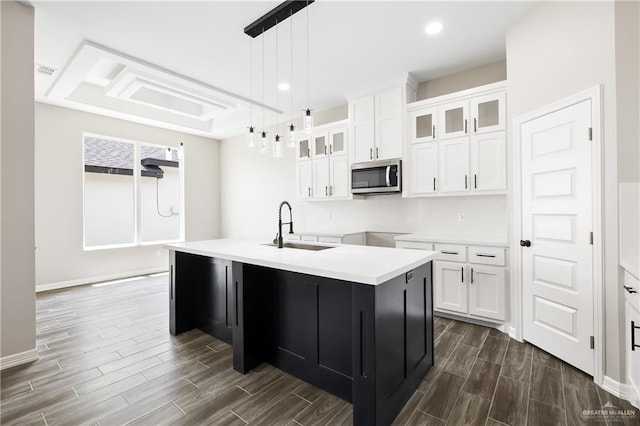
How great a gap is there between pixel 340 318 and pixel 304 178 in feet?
11.0

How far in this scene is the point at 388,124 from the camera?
3.97 metres

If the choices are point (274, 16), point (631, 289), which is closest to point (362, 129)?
point (274, 16)

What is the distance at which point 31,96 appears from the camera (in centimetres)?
256

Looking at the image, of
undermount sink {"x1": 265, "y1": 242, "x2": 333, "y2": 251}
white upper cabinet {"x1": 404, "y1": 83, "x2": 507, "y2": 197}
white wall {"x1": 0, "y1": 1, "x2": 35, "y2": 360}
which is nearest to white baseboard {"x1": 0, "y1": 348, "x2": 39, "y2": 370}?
white wall {"x1": 0, "y1": 1, "x2": 35, "y2": 360}

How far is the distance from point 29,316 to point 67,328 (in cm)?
82

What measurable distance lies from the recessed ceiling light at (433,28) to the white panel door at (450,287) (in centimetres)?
243

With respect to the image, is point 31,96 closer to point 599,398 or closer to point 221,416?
point 221,416

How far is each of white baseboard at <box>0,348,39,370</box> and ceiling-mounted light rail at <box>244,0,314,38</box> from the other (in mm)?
3478

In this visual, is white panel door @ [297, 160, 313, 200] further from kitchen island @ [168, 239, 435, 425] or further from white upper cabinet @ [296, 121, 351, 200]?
kitchen island @ [168, 239, 435, 425]

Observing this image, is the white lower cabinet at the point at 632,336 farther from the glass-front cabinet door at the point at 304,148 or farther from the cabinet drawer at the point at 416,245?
the glass-front cabinet door at the point at 304,148

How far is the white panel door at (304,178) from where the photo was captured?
4926mm

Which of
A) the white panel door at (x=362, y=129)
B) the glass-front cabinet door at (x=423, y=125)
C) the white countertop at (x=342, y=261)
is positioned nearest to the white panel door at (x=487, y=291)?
the white countertop at (x=342, y=261)

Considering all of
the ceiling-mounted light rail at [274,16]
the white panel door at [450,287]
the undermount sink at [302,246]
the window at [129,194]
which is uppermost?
the ceiling-mounted light rail at [274,16]

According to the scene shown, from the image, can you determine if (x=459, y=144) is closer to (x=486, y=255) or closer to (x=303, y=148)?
(x=486, y=255)
